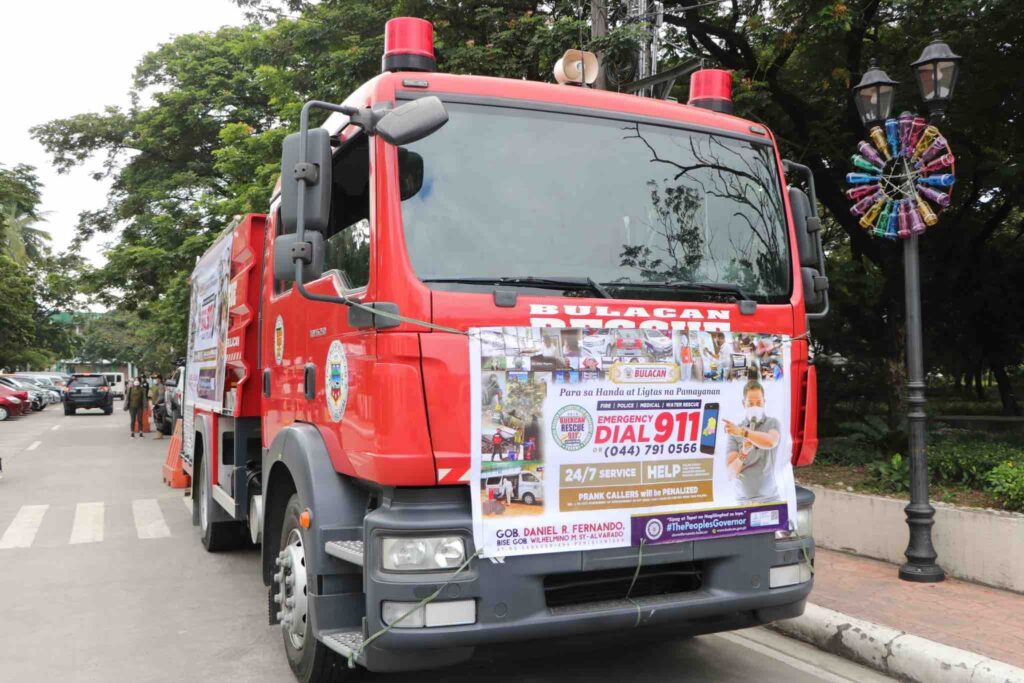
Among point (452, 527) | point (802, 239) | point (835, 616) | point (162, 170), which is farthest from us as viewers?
point (162, 170)

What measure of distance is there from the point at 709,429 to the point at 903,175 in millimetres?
3993

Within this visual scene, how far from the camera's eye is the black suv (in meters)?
35.8

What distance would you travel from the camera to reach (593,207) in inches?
154

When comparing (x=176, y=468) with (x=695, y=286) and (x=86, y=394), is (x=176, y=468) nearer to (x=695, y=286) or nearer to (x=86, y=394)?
(x=695, y=286)

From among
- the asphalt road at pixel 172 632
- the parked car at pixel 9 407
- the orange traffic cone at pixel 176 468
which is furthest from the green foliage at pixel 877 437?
the parked car at pixel 9 407

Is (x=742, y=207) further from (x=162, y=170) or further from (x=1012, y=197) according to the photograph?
(x=162, y=170)

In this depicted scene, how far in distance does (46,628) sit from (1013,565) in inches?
246

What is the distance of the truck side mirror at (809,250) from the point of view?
14.9 feet

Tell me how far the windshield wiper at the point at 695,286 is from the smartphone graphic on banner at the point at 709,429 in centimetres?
54

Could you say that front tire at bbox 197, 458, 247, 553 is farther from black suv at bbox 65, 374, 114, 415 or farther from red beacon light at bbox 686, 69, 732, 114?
black suv at bbox 65, 374, 114, 415

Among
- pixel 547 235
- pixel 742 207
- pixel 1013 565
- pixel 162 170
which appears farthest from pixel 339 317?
pixel 162 170

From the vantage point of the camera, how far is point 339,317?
3.95 meters

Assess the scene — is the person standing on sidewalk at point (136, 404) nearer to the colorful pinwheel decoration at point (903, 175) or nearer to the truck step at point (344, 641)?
the colorful pinwheel decoration at point (903, 175)

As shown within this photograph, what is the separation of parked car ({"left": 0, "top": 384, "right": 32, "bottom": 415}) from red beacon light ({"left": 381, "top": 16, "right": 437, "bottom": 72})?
33645mm
